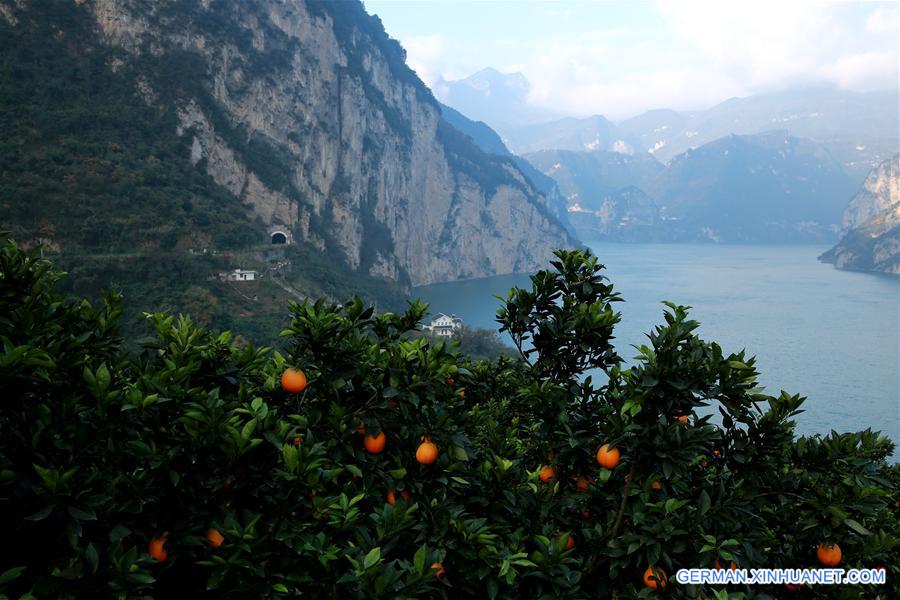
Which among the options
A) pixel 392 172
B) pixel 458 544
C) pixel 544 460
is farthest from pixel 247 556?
pixel 392 172

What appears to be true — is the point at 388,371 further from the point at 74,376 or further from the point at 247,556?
the point at 74,376

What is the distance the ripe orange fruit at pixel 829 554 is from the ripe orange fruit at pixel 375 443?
2.40 m

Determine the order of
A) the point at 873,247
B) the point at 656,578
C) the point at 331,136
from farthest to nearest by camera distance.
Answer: the point at 873,247 → the point at 331,136 → the point at 656,578

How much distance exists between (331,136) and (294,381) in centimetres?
9119

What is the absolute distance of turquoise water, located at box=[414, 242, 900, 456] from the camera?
4381cm

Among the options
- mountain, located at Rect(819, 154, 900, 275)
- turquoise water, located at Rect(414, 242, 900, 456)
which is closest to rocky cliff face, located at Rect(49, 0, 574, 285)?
turquoise water, located at Rect(414, 242, 900, 456)

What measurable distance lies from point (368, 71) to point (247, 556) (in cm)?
11090

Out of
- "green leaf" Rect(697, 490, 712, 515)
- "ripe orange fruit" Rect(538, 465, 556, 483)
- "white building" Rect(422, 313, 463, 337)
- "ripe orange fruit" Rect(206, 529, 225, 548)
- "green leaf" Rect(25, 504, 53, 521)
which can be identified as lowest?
"white building" Rect(422, 313, 463, 337)

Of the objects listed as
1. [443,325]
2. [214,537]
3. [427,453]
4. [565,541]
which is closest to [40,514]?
[214,537]

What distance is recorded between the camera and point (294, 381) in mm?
3031

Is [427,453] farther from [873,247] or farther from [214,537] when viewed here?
[873,247]

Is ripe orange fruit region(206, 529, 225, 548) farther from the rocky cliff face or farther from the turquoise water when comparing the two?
the rocky cliff face

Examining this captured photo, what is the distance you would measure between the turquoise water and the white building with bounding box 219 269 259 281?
1090 inches

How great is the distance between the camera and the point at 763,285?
101 metres
